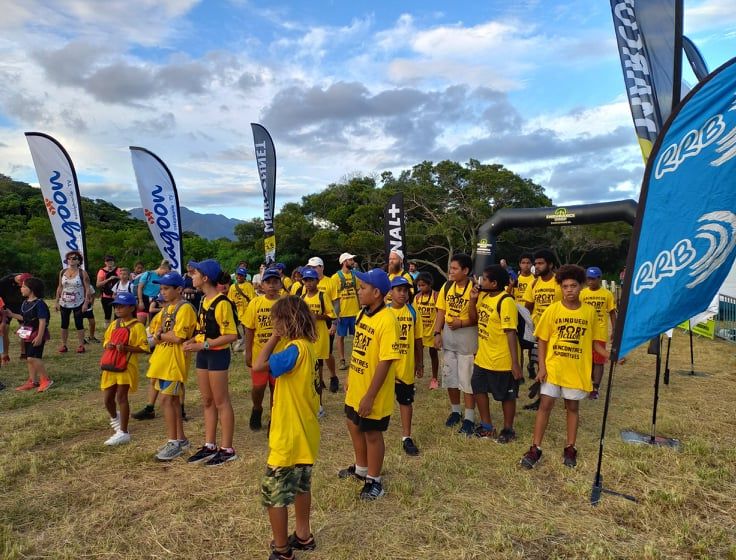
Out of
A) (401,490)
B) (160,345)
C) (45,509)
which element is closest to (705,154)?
(401,490)

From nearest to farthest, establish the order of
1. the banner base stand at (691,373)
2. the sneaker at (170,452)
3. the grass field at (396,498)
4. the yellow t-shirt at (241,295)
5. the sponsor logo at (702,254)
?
the grass field at (396,498)
the sponsor logo at (702,254)
the sneaker at (170,452)
the banner base stand at (691,373)
the yellow t-shirt at (241,295)

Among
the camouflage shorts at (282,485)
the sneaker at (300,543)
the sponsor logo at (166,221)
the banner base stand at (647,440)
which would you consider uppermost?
the sponsor logo at (166,221)

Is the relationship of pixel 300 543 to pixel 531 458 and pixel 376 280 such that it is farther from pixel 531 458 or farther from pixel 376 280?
pixel 531 458

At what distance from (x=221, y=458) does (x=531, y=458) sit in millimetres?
2921

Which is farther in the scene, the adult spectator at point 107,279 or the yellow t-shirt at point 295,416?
the adult spectator at point 107,279

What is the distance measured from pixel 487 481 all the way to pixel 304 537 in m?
1.79

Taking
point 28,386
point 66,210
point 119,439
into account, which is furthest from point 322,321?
point 66,210

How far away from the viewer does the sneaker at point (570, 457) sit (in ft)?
14.5

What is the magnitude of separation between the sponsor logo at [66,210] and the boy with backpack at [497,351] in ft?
26.7

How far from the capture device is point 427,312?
7.53 metres

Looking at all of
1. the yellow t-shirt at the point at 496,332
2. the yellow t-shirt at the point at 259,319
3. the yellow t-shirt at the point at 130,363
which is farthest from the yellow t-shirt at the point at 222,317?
the yellow t-shirt at the point at 496,332

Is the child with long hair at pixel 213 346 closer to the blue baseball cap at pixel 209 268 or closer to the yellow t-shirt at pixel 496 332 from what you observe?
the blue baseball cap at pixel 209 268

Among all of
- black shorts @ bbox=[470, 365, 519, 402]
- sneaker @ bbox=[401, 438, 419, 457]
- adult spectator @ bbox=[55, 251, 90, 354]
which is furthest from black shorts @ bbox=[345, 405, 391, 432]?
adult spectator @ bbox=[55, 251, 90, 354]

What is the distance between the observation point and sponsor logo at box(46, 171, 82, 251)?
9.21 metres
